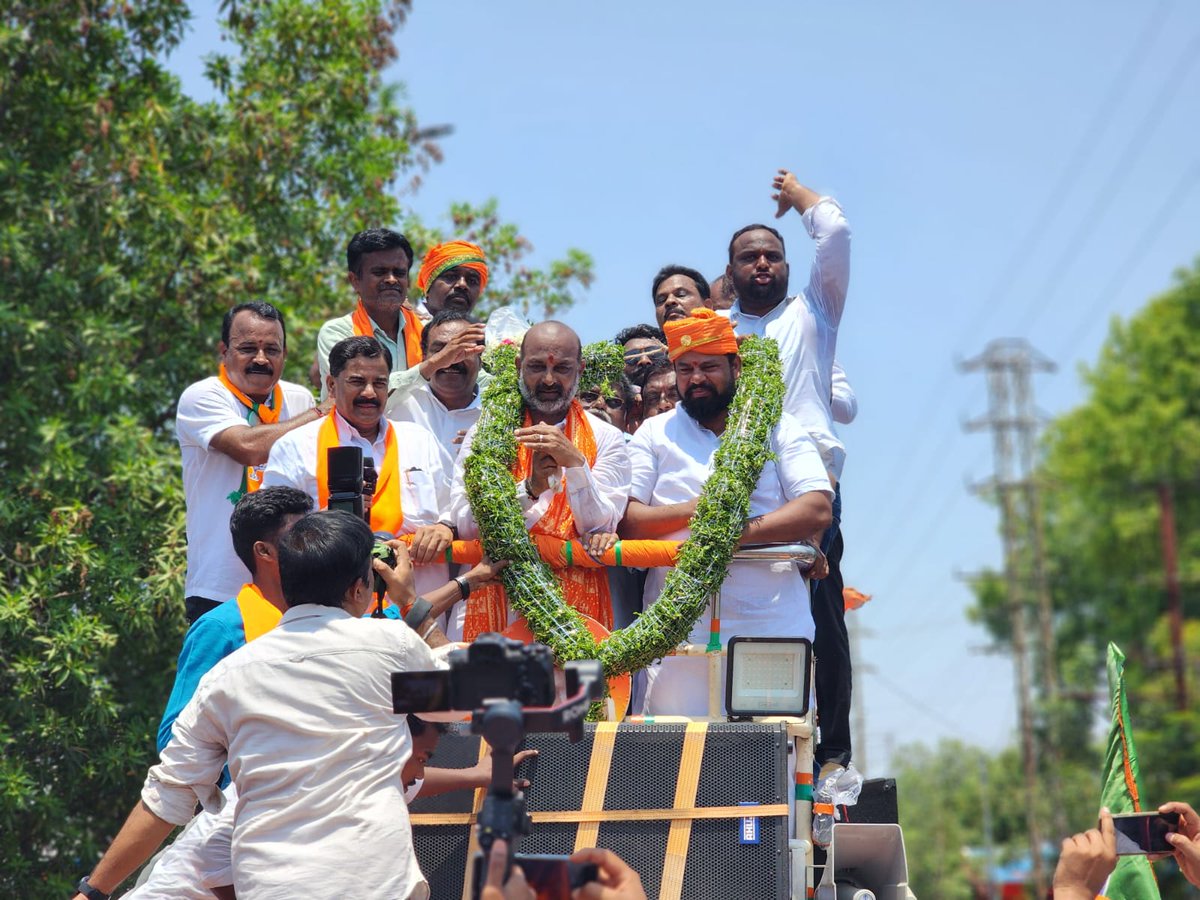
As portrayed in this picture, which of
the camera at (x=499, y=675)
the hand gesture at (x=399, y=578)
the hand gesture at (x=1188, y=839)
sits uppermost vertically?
the hand gesture at (x=399, y=578)

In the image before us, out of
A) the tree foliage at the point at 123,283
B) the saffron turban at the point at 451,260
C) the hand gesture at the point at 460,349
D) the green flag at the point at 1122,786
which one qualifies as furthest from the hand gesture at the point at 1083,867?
the tree foliage at the point at 123,283

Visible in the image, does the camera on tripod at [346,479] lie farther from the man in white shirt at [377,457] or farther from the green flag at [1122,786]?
the green flag at [1122,786]

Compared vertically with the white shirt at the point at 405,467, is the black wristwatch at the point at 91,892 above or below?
below

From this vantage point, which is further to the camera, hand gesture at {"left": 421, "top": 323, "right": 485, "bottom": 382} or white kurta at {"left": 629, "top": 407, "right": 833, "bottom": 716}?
hand gesture at {"left": 421, "top": 323, "right": 485, "bottom": 382}

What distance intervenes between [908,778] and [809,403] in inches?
3470

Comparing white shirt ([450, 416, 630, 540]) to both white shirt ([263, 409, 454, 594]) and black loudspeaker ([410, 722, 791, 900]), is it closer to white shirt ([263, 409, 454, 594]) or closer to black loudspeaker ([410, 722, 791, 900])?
white shirt ([263, 409, 454, 594])

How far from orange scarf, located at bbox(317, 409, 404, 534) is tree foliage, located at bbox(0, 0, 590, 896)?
12.8 ft

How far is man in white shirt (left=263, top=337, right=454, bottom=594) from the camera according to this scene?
6887mm


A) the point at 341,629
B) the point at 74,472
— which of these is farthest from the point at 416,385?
the point at 74,472

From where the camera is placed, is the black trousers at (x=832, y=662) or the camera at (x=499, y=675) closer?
the camera at (x=499, y=675)

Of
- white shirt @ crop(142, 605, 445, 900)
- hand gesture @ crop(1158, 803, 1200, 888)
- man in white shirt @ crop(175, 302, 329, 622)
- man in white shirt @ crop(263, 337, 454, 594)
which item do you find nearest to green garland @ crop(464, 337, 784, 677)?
man in white shirt @ crop(263, 337, 454, 594)

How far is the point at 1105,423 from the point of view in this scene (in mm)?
39688

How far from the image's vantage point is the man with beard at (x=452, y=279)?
8.77 meters

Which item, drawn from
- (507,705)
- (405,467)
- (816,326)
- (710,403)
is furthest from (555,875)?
(816,326)
